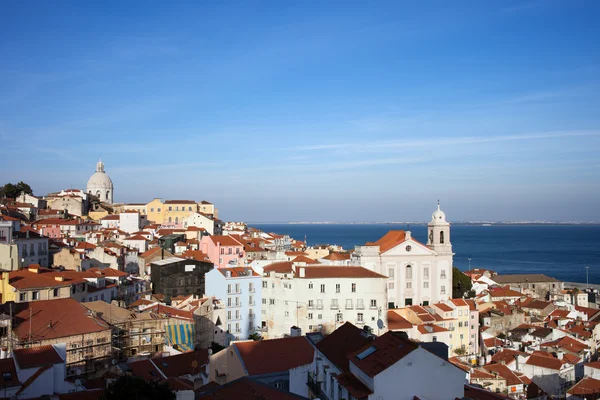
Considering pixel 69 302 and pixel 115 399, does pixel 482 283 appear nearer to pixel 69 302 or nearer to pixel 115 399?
pixel 69 302

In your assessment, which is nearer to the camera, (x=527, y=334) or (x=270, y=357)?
(x=270, y=357)

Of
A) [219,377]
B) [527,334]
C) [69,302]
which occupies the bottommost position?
[527,334]

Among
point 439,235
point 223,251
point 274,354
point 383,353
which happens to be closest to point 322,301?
point 439,235

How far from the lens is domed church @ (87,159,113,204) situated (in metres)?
102

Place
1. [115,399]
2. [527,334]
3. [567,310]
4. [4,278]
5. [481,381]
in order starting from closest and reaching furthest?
[115,399] → [4,278] → [481,381] → [527,334] → [567,310]

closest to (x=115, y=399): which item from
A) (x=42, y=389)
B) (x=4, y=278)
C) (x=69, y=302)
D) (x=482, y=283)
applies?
(x=42, y=389)

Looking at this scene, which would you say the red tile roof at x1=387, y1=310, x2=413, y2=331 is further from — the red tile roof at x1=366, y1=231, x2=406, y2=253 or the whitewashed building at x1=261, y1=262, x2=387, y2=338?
the red tile roof at x1=366, y1=231, x2=406, y2=253

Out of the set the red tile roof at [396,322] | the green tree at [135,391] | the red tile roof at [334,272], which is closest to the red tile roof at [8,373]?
the green tree at [135,391]

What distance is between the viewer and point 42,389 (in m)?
15.2

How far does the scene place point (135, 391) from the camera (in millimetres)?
11398

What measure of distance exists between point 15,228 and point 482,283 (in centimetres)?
4874

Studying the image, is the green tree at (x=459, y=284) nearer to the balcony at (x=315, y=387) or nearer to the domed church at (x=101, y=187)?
the balcony at (x=315, y=387)

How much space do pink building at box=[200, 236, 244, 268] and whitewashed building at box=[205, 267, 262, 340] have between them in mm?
13678

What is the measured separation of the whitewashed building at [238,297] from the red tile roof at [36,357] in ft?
64.3
